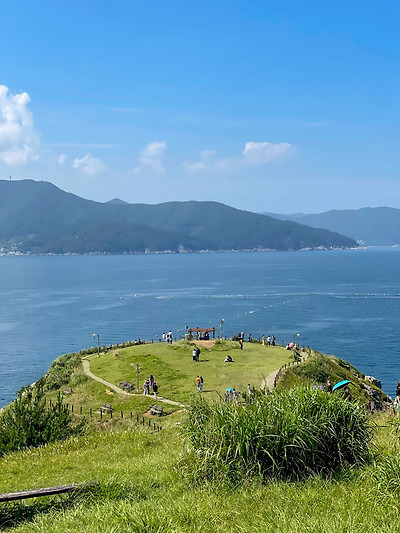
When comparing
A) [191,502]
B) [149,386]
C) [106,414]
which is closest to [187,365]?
[149,386]

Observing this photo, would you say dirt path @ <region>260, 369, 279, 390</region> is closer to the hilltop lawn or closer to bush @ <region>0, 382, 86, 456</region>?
the hilltop lawn

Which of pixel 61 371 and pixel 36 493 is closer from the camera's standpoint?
pixel 36 493

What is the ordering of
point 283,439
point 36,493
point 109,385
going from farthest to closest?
point 109,385
point 283,439
point 36,493

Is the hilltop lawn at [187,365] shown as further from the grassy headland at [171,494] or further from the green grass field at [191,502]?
the green grass field at [191,502]

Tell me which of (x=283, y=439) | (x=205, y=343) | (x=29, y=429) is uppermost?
(x=283, y=439)

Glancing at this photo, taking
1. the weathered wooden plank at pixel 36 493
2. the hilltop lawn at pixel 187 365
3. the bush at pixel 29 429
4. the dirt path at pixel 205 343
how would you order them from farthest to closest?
the dirt path at pixel 205 343 < the hilltop lawn at pixel 187 365 < the bush at pixel 29 429 < the weathered wooden plank at pixel 36 493

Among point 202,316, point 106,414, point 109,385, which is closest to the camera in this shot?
point 106,414

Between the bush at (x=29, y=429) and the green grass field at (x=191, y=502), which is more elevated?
the green grass field at (x=191, y=502)

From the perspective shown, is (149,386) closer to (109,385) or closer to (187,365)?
(109,385)

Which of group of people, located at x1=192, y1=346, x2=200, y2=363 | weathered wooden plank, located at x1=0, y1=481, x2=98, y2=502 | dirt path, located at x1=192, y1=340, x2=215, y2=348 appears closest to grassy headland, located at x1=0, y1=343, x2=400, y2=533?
weathered wooden plank, located at x1=0, y1=481, x2=98, y2=502

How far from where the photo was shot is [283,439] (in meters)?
11.5

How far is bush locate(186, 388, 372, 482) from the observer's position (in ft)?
37.4

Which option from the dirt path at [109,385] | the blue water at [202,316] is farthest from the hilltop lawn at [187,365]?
the blue water at [202,316]

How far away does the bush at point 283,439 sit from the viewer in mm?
11391
